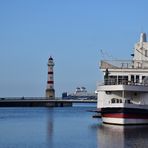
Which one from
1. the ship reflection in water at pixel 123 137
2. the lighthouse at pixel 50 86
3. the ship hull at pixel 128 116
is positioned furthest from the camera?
the lighthouse at pixel 50 86

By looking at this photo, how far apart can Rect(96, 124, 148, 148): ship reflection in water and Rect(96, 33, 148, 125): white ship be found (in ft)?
4.31

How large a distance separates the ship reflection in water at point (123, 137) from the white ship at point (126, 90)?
1.31 m

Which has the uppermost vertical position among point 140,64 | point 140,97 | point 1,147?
point 140,64

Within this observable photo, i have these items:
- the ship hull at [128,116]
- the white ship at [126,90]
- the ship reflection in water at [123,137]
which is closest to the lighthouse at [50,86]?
the white ship at [126,90]

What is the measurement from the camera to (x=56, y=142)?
1517 inches

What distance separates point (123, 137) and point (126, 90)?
1260 centimetres

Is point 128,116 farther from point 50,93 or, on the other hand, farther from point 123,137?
point 50,93

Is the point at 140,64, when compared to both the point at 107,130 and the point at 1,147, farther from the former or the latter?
the point at 1,147

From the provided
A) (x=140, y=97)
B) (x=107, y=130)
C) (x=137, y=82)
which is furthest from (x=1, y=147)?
(x=137, y=82)

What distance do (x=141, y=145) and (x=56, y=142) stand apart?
6.27 meters

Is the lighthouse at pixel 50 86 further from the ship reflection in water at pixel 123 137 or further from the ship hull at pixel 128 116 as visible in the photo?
the ship reflection in water at pixel 123 137

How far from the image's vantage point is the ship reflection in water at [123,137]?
36250 mm

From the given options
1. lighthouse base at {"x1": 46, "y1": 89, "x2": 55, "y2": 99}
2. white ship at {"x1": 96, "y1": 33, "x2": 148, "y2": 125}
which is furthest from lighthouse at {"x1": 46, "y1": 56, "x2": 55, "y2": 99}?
white ship at {"x1": 96, "y1": 33, "x2": 148, "y2": 125}

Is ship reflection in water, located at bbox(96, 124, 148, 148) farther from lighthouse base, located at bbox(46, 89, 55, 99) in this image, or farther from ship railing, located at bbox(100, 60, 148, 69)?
lighthouse base, located at bbox(46, 89, 55, 99)
